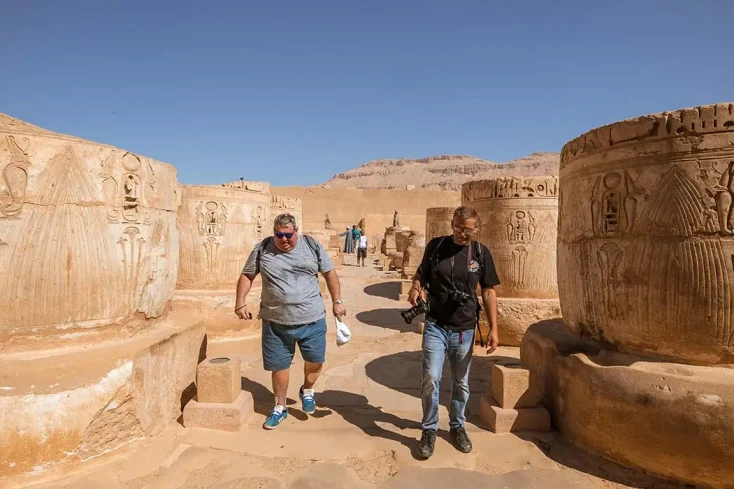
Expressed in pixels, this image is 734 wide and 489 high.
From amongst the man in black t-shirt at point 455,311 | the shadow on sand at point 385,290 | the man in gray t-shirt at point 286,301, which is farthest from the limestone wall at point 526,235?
the shadow on sand at point 385,290

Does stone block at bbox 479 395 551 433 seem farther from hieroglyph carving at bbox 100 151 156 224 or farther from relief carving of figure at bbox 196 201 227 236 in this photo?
relief carving of figure at bbox 196 201 227 236

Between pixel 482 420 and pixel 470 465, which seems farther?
pixel 482 420

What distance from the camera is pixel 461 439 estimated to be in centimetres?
276

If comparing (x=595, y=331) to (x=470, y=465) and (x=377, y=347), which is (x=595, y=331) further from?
(x=377, y=347)

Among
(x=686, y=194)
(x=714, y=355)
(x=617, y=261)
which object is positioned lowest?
(x=714, y=355)

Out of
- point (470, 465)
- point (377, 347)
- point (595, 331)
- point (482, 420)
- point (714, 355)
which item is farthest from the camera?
point (377, 347)

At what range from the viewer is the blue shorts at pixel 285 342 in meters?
3.16

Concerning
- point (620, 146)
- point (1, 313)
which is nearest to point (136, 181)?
point (1, 313)

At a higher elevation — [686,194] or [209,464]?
[686,194]

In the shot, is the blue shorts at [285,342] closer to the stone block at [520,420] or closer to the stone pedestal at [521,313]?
the stone block at [520,420]

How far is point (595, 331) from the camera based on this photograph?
294 cm

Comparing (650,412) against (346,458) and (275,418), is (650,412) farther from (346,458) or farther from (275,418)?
(275,418)

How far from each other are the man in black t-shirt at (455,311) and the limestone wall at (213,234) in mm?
3783

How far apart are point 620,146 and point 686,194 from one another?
47cm
